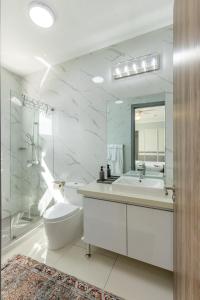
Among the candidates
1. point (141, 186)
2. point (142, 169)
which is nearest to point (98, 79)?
point (142, 169)

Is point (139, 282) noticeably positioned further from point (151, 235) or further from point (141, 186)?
point (141, 186)

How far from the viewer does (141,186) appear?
1.54m

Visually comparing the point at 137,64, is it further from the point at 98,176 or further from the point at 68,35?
the point at 98,176

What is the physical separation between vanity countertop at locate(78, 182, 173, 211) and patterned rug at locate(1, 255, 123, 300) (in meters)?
0.77

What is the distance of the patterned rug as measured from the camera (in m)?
1.33

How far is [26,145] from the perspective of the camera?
9.04 ft

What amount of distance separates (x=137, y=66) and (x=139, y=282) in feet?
7.50

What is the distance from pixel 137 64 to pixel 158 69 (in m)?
0.26

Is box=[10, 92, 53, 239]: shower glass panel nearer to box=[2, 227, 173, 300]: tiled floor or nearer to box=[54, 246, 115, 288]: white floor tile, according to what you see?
box=[2, 227, 173, 300]: tiled floor

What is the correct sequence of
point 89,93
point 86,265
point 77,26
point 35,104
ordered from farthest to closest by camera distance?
point 35,104
point 89,93
point 77,26
point 86,265

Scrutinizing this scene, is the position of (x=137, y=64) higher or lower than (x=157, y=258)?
higher

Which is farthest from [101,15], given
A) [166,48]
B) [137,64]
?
[166,48]

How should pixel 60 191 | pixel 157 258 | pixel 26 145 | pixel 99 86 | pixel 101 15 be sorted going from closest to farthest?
pixel 157 258
pixel 101 15
pixel 99 86
pixel 60 191
pixel 26 145

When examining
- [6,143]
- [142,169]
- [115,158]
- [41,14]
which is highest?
[41,14]
